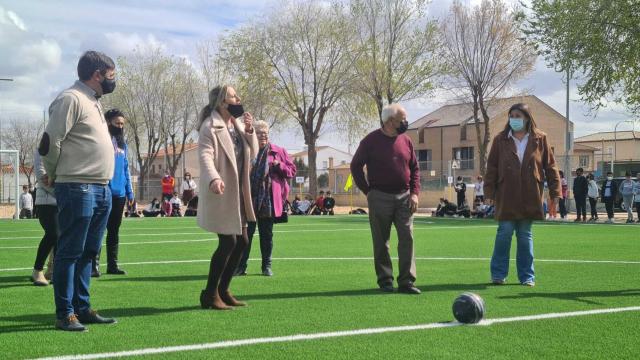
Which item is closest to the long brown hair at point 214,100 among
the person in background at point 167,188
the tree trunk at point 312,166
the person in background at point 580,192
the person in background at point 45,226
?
the person in background at point 45,226

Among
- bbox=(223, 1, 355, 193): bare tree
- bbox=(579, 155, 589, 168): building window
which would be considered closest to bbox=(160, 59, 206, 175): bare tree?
bbox=(223, 1, 355, 193): bare tree

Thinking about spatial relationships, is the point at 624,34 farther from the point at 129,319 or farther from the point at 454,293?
the point at 129,319

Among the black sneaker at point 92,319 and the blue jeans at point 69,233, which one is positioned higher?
the blue jeans at point 69,233

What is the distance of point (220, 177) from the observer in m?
6.34

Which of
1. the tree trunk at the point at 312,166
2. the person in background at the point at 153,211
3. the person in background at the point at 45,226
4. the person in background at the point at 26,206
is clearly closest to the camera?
the person in background at the point at 45,226

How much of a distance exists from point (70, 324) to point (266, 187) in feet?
13.5

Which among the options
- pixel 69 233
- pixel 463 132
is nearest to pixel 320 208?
pixel 69 233

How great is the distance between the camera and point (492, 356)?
475 cm

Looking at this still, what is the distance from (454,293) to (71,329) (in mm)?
3919

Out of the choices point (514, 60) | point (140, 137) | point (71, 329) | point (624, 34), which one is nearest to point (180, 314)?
point (71, 329)

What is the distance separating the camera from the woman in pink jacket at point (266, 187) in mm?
9000

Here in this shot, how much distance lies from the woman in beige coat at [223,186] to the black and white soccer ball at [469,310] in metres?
2.05

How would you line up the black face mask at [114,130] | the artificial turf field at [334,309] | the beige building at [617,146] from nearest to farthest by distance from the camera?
1. the artificial turf field at [334,309]
2. the black face mask at [114,130]
3. the beige building at [617,146]

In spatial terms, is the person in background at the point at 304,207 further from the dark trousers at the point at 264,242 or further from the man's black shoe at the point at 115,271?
the man's black shoe at the point at 115,271
